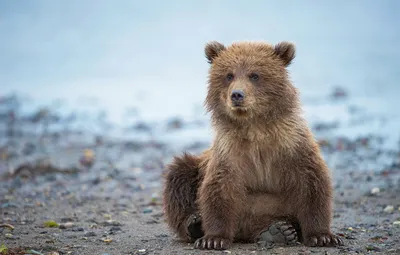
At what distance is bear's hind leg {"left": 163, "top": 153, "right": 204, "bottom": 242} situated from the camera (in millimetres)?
6090

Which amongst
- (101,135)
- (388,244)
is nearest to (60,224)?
(388,244)

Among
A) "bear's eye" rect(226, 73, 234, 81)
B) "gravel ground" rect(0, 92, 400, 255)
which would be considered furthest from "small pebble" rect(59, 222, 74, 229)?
"bear's eye" rect(226, 73, 234, 81)

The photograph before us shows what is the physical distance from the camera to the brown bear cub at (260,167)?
18.3ft

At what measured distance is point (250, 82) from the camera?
572 cm

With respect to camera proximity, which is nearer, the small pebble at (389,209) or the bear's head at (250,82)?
the bear's head at (250,82)

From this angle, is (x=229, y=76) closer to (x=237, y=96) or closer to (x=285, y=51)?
(x=237, y=96)

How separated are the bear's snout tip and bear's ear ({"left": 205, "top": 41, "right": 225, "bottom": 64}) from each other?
74 centimetres

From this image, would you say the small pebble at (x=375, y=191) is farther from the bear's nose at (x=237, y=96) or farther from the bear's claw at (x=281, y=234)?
the bear's nose at (x=237, y=96)

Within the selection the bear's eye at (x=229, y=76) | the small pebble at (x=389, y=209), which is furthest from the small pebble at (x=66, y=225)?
the small pebble at (x=389, y=209)

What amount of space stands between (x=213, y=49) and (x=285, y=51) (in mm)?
661

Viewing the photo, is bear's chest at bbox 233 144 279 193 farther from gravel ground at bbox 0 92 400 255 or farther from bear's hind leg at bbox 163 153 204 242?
bear's hind leg at bbox 163 153 204 242

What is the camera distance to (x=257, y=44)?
238 inches

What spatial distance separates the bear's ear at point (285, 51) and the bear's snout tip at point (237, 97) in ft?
2.26

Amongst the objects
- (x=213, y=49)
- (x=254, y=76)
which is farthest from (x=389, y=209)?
(x=213, y=49)
